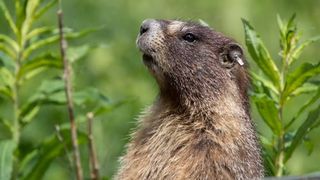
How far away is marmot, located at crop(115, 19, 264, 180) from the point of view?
A: 25.7 feet

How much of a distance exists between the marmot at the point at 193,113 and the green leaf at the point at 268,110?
0.15m

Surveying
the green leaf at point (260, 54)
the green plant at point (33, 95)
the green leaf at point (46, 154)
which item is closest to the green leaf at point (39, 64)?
the green plant at point (33, 95)

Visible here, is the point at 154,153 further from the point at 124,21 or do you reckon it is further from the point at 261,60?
the point at 124,21

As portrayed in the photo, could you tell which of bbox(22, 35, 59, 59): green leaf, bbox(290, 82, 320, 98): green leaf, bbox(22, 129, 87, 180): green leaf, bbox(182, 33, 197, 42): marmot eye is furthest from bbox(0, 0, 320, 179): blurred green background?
bbox(290, 82, 320, 98): green leaf

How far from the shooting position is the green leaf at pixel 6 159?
26.7 ft

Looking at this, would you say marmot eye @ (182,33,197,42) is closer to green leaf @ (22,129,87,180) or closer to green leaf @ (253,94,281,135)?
green leaf @ (253,94,281,135)

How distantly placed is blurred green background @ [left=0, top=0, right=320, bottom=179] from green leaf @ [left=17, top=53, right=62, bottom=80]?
105 inches

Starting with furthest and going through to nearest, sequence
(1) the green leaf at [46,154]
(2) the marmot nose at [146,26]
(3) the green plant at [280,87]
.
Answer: (1) the green leaf at [46,154] → (2) the marmot nose at [146,26] → (3) the green plant at [280,87]

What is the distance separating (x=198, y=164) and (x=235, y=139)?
0.34 metres

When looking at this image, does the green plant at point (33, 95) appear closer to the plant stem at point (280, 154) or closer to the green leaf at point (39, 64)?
the green leaf at point (39, 64)

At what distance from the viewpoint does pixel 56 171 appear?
1157cm

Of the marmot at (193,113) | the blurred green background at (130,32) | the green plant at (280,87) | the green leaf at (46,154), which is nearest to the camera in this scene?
the marmot at (193,113)

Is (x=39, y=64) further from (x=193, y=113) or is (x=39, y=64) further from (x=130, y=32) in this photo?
(x=130, y=32)

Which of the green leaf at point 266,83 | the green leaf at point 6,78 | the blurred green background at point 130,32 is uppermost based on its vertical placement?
the green leaf at point 266,83
